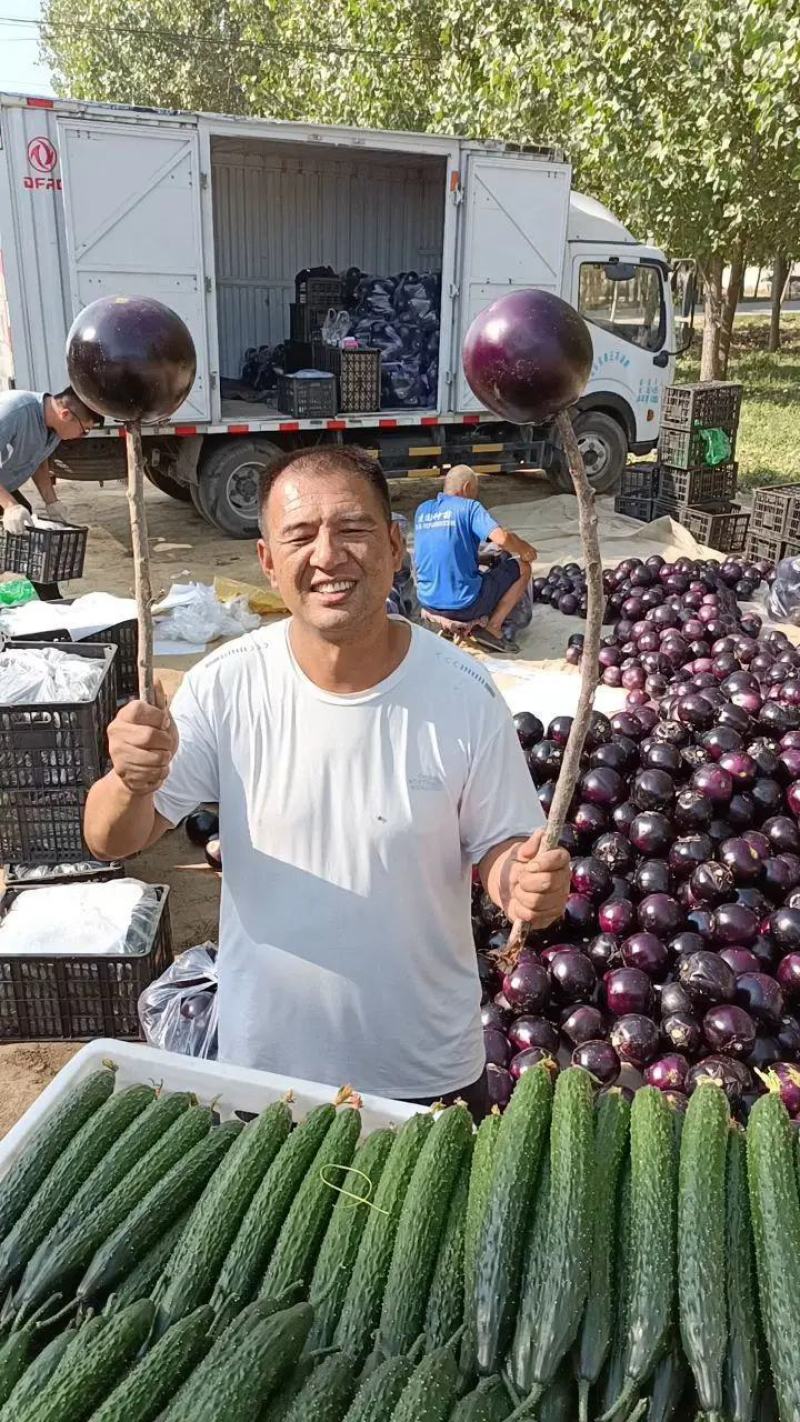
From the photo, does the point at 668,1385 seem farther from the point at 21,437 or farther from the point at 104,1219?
the point at 21,437

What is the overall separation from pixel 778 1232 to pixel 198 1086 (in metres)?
1.03

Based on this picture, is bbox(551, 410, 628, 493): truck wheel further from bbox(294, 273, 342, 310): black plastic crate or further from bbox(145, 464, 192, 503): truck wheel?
bbox(145, 464, 192, 503): truck wheel

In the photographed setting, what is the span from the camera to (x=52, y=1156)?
1779 millimetres

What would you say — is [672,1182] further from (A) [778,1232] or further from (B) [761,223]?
(B) [761,223]

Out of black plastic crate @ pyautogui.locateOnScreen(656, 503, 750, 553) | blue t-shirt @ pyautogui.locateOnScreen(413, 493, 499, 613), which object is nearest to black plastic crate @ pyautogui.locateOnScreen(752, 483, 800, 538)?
black plastic crate @ pyautogui.locateOnScreen(656, 503, 750, 553)

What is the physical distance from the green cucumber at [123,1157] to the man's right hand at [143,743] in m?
0.57

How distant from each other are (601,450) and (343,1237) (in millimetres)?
12167

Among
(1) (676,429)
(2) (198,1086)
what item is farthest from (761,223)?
(2) (198,1086)

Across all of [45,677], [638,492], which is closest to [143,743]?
[45,677]

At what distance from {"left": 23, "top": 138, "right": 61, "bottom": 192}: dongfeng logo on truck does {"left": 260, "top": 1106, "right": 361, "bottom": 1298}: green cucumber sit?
9.31 meters

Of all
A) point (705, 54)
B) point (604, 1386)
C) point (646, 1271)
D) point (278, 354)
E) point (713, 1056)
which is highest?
point (705, 54)

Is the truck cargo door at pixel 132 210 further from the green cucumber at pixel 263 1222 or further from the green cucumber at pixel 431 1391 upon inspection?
the green cucumber at pixel 431 1391

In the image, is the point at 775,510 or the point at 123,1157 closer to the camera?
the point at 123,1157

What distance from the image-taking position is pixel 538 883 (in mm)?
1797
